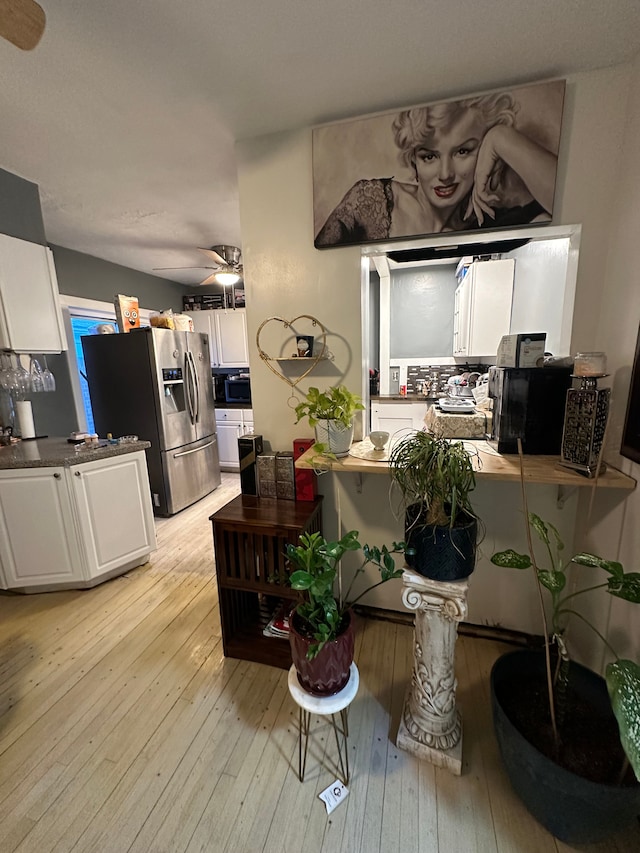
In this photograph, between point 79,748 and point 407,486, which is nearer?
point 407,486

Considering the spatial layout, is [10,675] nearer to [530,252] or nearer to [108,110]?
[108,110]

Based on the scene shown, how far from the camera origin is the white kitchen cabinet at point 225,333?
456 cm

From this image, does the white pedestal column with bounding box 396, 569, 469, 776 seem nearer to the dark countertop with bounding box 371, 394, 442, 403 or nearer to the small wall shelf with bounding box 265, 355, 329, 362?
the small wall shelf with bounding box 265, 355, 329, 362

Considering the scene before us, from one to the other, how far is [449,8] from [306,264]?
3.11 ft

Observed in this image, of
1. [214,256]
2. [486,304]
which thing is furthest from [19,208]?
[486,304]

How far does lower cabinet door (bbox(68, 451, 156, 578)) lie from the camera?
208 cm

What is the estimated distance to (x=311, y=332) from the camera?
1.78m

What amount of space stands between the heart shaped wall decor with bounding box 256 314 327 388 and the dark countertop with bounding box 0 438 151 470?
3.88 ft

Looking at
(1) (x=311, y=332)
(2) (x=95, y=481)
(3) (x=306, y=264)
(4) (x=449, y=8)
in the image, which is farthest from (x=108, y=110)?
(2) (x=95, y=481)

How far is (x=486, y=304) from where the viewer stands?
2.96 metres

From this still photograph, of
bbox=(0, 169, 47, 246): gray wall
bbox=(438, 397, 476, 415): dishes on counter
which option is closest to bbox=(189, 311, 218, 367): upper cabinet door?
bbox=(0, 169, 47, 246): gray wall

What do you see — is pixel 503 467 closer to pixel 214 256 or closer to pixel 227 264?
pixel 214 256

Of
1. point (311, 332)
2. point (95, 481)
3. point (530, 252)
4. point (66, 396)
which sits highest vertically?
point (530, 252)

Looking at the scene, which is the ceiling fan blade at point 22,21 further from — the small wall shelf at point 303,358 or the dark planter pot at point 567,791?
the dark planter pot at point 567,791
